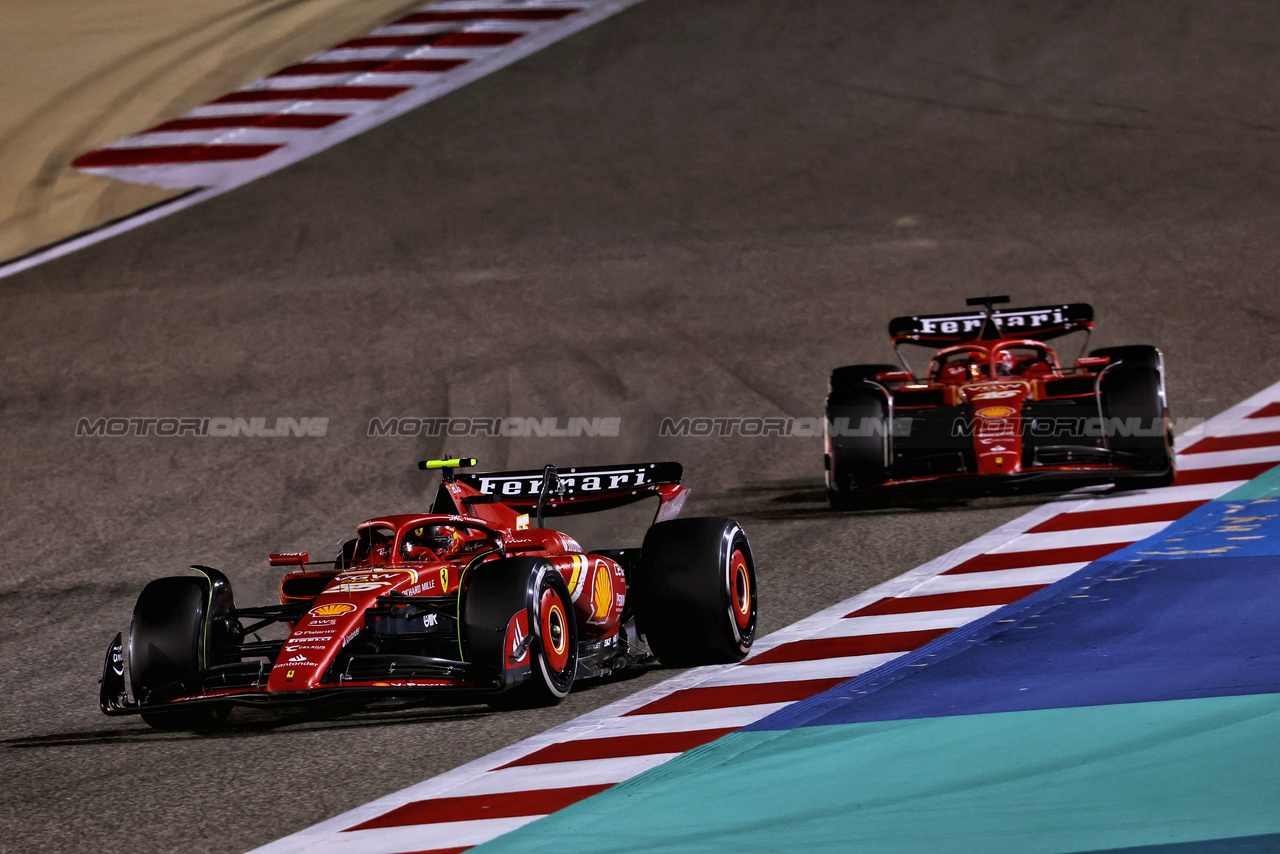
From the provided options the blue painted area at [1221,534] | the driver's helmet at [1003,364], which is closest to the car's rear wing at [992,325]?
the driver's helmet at [1003,364]

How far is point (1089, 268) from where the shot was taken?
58.9 feet

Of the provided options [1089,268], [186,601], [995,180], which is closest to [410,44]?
[995,180]

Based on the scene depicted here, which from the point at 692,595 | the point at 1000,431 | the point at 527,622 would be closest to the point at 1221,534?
the point at 1000,431

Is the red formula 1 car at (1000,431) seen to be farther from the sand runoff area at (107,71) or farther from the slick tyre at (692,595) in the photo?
the sand runoff area at (107,71)

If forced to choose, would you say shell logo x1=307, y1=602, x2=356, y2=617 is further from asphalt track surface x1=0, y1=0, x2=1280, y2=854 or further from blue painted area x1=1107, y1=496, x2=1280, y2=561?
blue painted area x1=1107, y1=496, x2=1280, y2=561

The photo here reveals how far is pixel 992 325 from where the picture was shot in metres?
12.7

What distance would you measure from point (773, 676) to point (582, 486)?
1648 millimetres

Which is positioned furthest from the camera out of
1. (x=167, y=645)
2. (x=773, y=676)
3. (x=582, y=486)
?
(x=582, y=486)

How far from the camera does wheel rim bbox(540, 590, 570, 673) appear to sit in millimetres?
7000

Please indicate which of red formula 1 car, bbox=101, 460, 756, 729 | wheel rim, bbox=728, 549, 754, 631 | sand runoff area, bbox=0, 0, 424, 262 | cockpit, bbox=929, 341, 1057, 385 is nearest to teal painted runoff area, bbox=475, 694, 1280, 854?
red formula 1 car, bbox=101, 460, 756, 729

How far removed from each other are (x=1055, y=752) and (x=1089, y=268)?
13161 millimetres

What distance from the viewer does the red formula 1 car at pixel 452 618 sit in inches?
265

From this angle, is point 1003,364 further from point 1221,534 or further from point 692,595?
point 692,595

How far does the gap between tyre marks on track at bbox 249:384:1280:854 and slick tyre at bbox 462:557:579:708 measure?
0.26 metres
